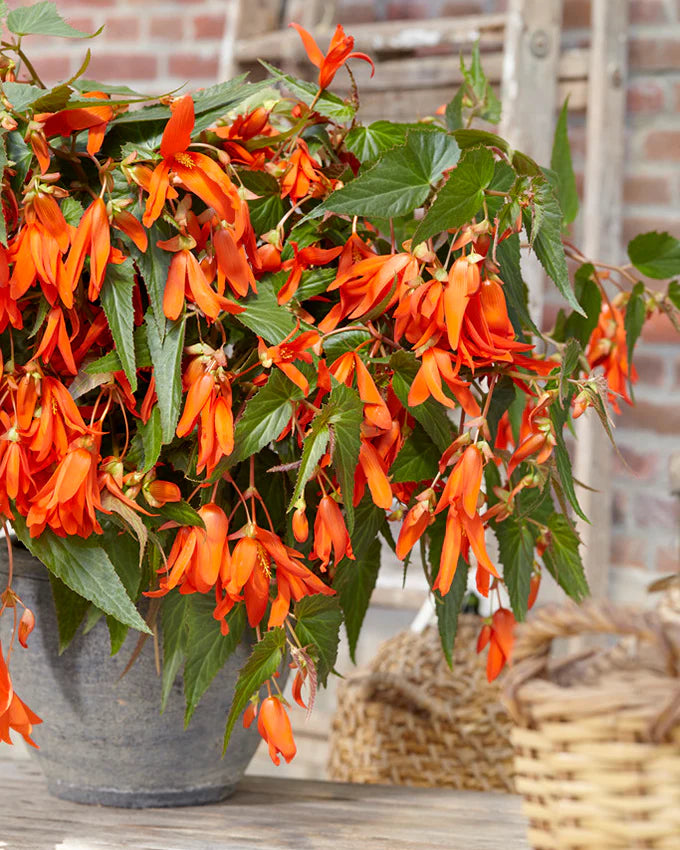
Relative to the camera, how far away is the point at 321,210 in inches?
19.5

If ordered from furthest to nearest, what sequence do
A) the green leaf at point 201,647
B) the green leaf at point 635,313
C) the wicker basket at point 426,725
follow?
the wicker basket at point 426,725 < the green leaf at point 635,313 < the green leaf at point 201,647

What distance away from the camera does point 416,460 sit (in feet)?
1.75

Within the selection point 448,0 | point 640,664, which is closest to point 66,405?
point 640,664

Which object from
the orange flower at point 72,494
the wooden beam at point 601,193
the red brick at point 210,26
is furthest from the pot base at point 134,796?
the red brick at point 210,26

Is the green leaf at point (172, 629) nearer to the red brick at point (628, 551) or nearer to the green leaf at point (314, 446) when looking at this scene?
the green leaf at point (314, 446)

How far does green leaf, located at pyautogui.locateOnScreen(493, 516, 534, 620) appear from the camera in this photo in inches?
23.5

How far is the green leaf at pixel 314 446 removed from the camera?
1.52 ft

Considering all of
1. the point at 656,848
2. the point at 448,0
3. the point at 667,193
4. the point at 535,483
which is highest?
the point at 448,0

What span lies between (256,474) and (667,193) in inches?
37.7

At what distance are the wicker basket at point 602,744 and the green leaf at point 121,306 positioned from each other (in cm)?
23

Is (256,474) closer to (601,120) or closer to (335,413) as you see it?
(335,413)

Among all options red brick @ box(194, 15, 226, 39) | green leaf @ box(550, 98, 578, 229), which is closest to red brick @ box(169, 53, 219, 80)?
red brick @ box(194, 15, 226, 39)

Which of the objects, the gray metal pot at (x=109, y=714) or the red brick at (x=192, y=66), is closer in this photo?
the gray metal pot at (x=109, y=714)

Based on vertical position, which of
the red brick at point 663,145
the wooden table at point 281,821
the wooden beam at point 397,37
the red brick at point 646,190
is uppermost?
the wooden beam at point 397,37
